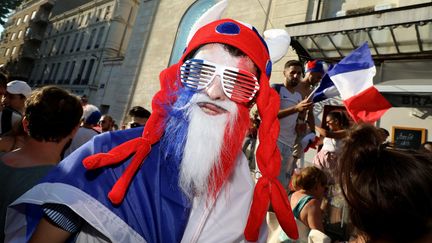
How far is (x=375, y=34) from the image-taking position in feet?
22.3

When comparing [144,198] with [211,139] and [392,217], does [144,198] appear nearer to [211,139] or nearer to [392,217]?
[211,139]

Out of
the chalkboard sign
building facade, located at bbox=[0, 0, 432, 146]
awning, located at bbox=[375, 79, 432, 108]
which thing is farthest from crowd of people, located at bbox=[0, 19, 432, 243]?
awning, located at bbox=[375, 79, 432, 108]

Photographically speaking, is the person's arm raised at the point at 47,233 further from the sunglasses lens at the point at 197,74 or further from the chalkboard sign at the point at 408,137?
the chalkboard sign at the point at 408,137

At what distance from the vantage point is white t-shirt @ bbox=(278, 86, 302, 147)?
3561mm

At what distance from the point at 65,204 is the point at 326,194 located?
11.8 feet

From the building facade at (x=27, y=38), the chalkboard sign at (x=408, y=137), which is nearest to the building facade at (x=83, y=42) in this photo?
the building facade at (x=27, y=38)

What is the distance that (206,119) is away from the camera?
1.21 meters

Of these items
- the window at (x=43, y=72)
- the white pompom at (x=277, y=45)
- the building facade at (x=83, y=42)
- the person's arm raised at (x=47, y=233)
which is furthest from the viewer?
the window at (x=43, y=72)

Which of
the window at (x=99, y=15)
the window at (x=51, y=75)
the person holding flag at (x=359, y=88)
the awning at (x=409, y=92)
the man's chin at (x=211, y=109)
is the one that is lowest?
the man's chin at (x=211, y=109)

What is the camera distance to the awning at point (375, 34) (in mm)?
5719

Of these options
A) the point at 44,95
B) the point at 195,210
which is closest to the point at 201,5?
the point at 44,95

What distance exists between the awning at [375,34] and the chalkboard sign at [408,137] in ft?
5.99

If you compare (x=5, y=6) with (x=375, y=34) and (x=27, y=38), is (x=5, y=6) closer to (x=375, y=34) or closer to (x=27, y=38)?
(x=27, y=38)

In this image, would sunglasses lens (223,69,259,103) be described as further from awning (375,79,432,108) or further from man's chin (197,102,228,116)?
awning (375,79,432,108)
